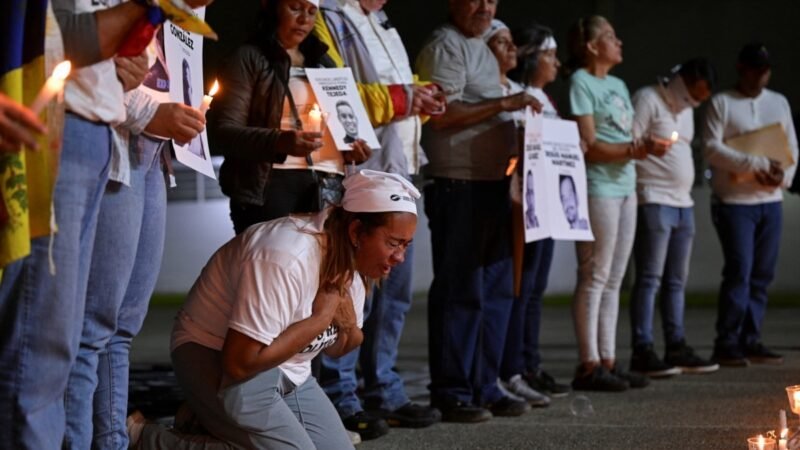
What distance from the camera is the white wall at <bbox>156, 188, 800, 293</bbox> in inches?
547

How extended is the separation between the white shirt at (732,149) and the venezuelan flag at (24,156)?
19.9 ft

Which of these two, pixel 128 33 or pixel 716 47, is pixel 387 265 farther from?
pixel 716 47

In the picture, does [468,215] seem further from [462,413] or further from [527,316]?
[527,316]

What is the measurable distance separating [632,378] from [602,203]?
95 centimetres

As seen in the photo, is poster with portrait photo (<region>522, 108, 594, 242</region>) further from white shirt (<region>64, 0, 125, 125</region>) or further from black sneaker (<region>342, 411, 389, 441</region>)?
white shirt (<region>64, 0, 125, 125</region>)

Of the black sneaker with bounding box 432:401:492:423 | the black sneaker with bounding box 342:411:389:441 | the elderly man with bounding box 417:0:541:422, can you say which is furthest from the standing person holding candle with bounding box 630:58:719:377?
the black sneaker with bounding box 342:411:389:441

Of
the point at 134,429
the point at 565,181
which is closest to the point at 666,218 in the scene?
the point at 565,181

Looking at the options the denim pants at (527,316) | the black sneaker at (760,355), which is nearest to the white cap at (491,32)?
the denim pants at (527,316)

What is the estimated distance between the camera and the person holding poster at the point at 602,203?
23.2 ft

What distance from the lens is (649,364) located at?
760cm

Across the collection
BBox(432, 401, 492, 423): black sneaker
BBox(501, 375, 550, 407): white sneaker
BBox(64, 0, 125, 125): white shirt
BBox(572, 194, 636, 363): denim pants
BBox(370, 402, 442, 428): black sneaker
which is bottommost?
BBox(501, 375, 550, 407): white sneaker

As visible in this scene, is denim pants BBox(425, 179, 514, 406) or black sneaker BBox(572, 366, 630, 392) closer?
denim pants BBox(425, 179, 514, 406)

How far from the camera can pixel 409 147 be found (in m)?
5.68

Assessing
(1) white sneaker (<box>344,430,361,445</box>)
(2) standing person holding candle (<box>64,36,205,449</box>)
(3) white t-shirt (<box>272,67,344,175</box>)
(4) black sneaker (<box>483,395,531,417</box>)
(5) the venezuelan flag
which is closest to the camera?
(5) the venezuelan flag
